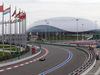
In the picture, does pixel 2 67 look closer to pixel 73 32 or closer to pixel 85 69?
pixel 85 69

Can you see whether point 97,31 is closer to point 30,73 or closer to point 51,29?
point 51,29

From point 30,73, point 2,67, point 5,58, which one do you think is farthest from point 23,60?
point 30,73

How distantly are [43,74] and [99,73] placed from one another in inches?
219

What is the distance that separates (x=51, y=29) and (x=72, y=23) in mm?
21471

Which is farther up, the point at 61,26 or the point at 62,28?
the point at 61,26

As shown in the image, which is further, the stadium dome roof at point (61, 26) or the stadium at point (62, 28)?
the stadium dome roof at point (61, 26)

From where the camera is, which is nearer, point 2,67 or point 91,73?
point 91,73

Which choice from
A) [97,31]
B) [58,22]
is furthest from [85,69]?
[97,31]

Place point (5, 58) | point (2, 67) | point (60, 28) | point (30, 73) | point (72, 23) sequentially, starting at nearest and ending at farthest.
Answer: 1. point (30, 73)
2. point (2, 67)
3. point (5, 58)
4. point (60, 28)
5. point (72, 23)

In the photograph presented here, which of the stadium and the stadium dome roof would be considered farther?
the stadium dome roof

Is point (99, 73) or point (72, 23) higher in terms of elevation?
point (72, 23)

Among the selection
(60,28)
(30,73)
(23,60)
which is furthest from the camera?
(60,28)

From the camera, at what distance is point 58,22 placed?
133125mm

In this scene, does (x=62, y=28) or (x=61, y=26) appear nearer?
(x=62, y=28)
